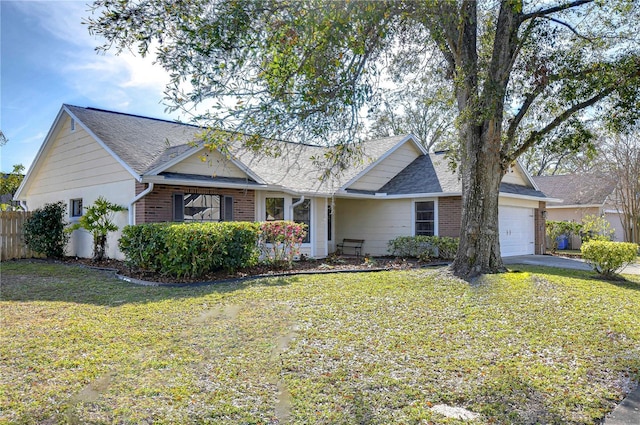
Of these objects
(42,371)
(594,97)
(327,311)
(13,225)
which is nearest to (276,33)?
(327,311)

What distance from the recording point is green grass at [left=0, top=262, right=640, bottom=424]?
379cm

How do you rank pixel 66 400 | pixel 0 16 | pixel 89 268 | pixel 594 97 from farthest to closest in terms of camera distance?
pixel 89 268 → pixel 594 97 → pixel 0 16 → pixel 66 400

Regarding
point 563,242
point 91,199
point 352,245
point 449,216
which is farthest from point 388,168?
point 563,242

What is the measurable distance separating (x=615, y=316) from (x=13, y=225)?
17.9m

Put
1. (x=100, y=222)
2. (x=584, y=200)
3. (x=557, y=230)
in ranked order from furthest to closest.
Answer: (x=584, y=200) < (x=557, y=230) < (x=100, y=222)

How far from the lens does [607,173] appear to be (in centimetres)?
2531

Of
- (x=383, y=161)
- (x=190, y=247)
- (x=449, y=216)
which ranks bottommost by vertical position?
(x=190, y=247)

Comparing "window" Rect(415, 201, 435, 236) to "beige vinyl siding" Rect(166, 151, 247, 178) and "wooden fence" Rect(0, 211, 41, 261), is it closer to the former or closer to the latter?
"beige vinyl siding" Rect(166, 151, 247, 178)

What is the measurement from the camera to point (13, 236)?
51.0ft

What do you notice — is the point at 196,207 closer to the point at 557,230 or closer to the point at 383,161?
the point at 383,161

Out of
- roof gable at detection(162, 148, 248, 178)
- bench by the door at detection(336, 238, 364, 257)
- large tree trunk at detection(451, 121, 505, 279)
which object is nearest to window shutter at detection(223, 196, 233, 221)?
roof gable at detection(162, 148, 248, 178)

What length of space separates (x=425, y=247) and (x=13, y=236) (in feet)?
48.0

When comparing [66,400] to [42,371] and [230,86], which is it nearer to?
[42,371]

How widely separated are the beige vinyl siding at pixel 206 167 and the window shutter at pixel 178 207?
739 mm
